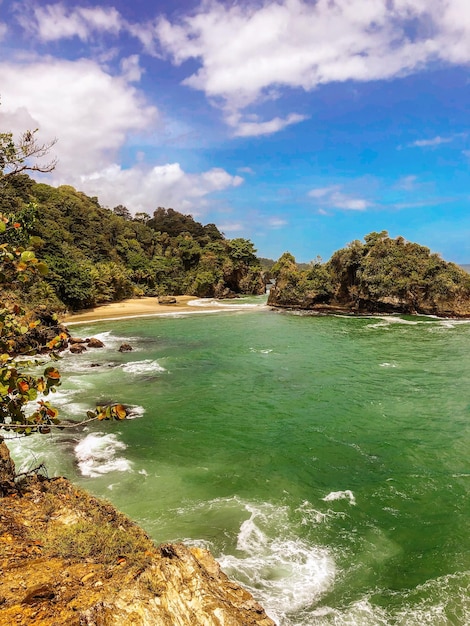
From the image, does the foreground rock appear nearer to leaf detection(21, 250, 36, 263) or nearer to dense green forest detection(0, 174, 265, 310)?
leaf detection(21, 250, 36, 263)

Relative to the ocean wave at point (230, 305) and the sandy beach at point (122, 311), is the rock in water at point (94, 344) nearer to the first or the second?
the sandy beach at point (122, 311)

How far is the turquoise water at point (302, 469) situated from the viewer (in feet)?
27.1

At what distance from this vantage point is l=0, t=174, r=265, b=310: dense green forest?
54.0 meters

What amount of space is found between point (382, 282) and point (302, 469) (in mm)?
43748

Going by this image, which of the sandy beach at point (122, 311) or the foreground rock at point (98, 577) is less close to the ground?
the sandy beach at point (122, 311)

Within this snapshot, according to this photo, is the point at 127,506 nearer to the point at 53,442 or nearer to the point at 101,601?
the point at 53,442

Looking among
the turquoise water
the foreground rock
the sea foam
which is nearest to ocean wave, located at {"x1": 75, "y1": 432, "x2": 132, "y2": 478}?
the turquoise water

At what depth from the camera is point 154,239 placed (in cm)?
9969

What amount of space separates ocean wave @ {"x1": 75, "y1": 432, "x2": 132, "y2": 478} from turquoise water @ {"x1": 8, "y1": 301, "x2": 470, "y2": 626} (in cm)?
7

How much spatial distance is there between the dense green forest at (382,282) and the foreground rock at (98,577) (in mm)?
50849

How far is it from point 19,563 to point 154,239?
9898 centimetres

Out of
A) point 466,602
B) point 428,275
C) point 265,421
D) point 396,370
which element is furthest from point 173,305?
point 466,602

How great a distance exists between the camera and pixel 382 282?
51781 mm

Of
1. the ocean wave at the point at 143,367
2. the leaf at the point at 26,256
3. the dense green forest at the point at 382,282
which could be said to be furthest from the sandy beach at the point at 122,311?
the leaf at the point at 26,256
